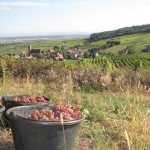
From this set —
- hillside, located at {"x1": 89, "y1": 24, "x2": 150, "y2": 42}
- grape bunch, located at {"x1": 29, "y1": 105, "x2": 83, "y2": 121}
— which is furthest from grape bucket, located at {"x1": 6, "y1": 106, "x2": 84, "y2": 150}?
hillside, located at {"x1": 89, "y1": 24, "x2": 150, "y2": 42}

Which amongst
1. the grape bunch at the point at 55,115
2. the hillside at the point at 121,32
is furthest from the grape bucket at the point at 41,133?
the hillside at the point at 121,32

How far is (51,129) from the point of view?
11.6 ft

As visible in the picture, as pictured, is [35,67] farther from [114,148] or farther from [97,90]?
[114,148]

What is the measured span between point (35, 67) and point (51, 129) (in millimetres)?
10831

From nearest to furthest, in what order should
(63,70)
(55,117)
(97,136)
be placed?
(55,117)
(97,136)
(63,70)

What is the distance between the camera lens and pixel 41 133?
353 cm

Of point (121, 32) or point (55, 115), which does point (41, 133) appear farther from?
point (121, 32)

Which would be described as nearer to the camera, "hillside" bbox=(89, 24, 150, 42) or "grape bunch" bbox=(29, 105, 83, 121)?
"grape bunch" bbox=(29, 105, 83, 121)

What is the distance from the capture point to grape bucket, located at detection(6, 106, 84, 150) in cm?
351

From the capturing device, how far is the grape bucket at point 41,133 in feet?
11.5

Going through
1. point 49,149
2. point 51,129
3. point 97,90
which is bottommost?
point 97,90

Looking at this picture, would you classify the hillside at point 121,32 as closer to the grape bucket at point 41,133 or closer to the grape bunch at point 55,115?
the grape bunch at point 55,115

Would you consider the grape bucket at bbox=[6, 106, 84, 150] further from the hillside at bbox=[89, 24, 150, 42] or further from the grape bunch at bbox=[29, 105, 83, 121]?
the hillside at bbox=[89, 24, 150, 42]

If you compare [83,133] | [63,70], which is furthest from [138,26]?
[83,133]
